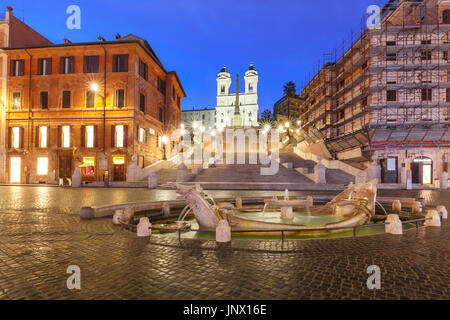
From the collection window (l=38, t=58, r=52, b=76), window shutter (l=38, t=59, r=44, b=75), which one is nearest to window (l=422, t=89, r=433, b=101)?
window (l=38, t=58, r=52, b=76)

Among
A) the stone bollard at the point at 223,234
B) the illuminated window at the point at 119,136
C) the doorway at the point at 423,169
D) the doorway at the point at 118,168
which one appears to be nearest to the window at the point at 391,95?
the doorway at the point at 423,169

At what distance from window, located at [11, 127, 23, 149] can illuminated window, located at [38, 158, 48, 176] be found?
10.6 feet

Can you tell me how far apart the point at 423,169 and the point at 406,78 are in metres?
9.87

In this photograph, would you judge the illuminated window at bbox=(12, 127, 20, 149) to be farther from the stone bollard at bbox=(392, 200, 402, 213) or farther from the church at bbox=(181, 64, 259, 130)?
the church at bbox=(181, 64, 259, 130)

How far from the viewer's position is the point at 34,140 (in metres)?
29.3

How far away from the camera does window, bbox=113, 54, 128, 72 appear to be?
28312 millimetres

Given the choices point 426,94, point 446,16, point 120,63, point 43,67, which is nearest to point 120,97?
point 120,63

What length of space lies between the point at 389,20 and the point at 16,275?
125 feet

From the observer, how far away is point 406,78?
28.0 meters

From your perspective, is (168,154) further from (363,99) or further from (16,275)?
(16,275)

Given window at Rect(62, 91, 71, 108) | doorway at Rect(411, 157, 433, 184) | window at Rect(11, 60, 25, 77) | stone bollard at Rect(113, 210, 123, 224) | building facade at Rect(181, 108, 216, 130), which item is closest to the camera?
stone bollard at Rect(113, 210, 123, 224)

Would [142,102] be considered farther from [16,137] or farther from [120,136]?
[16,137]

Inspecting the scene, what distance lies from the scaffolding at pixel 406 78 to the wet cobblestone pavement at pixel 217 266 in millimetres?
24888
